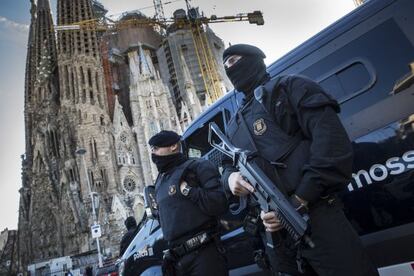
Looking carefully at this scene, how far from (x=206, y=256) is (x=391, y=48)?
2348mm

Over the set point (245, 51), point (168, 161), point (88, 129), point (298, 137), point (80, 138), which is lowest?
point (298, 137)

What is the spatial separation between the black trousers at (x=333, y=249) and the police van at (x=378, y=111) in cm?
79

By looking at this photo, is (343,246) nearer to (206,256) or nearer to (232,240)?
(206,256)

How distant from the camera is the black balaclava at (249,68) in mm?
2299

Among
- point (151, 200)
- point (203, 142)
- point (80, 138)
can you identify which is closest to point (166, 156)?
point (151, 200)

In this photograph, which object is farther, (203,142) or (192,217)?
(203,142)

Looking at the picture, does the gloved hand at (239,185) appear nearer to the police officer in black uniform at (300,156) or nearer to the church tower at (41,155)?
the police officer in black uniform at (300,156)

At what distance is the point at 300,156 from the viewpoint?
6.26 ft

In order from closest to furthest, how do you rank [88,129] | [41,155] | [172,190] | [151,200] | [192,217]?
[192,217] < [172,190] < [151,200] < [88,129] < [41,155]

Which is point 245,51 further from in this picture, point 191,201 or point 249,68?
point 191,201

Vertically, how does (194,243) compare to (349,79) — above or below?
below

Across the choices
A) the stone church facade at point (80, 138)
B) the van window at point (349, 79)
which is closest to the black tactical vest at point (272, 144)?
the van window at point (349, 79)

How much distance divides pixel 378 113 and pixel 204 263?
1934 mm

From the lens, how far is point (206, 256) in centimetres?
277
